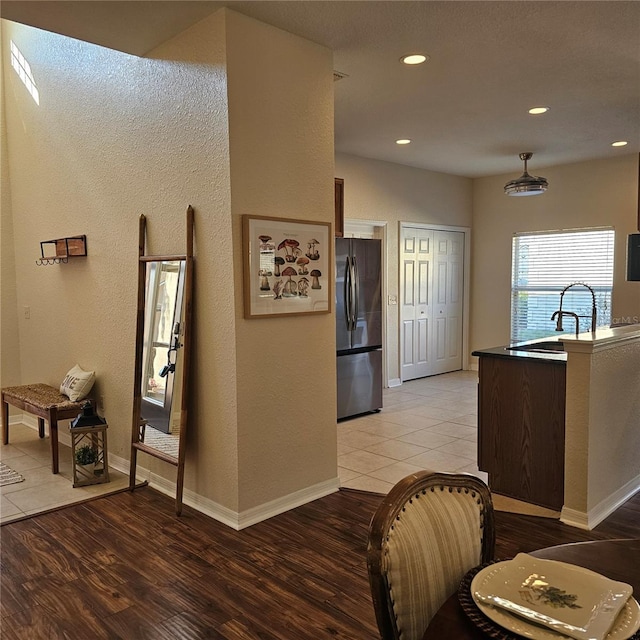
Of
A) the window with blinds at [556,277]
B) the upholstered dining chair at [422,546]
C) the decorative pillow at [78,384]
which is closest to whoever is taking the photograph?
the upholstered dining chair at [422,546]

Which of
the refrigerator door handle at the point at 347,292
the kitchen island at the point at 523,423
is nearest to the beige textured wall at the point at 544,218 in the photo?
the refrigerator door handle at the point at 347,292

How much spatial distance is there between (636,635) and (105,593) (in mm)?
2233

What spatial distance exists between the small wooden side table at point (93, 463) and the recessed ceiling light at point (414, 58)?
310 centimetres

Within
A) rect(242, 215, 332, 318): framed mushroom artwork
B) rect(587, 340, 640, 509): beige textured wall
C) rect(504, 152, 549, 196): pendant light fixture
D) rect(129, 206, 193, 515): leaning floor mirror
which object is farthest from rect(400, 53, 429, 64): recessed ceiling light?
rect(504, 152, 549, 196): pendant light fixture

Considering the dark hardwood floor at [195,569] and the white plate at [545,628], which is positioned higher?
the white plate at [545,628]

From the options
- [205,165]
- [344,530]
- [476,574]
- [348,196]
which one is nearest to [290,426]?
[344,530]

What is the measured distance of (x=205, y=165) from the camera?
10.1 ft

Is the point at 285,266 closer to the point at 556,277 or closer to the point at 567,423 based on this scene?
the point at 567,423

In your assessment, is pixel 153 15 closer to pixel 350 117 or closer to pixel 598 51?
pixel 350 117

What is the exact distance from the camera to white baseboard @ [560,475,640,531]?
10.1ft

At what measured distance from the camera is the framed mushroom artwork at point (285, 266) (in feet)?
10.0

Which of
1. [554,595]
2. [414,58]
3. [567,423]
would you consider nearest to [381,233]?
[414,58]

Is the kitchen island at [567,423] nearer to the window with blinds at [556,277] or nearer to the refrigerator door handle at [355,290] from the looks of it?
the refrigerator door handle at [355,290]

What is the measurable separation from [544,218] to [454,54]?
14.0ft
